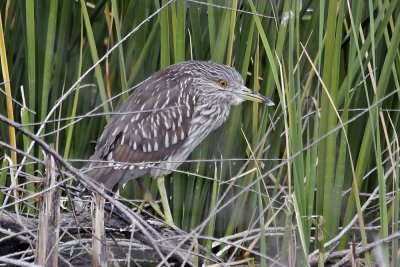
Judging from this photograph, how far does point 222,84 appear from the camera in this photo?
5.22 metres

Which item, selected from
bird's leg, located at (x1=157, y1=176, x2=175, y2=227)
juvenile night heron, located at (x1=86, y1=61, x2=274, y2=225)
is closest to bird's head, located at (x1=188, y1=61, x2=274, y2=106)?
juvenile night heron, located at (x1=86, y1=61, x2=274, y2=225)

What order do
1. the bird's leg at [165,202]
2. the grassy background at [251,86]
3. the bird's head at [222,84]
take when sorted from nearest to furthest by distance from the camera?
the grassy background at [251,86] < the bird's leg at [165,202] < the bird's head at [222,84]

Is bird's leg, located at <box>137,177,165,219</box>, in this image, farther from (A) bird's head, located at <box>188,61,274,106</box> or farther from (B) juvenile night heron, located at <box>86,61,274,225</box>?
(A) bird's head, located at <box>188,61,274,106</box>

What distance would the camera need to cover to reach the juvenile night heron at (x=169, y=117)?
15.6 feet

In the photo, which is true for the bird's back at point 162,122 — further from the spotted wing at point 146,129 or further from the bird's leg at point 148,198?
the bird's leg at point 148,198

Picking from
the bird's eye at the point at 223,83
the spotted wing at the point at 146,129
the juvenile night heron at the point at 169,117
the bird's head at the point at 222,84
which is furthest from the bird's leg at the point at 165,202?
the bird's eye at the point at 223,83

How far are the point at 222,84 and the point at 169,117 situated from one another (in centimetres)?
37

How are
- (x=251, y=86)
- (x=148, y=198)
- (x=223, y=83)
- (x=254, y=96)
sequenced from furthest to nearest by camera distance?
(x=223, y=83)
(x=251, y=86)
(x=148, y=198)
(x=254, y=96)

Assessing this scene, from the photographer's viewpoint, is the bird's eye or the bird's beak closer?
the bird's beak

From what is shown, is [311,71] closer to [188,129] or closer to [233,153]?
[233,153]

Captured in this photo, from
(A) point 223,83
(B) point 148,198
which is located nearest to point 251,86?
(A) point 223,83

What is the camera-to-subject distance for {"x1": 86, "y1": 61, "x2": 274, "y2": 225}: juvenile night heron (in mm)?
4746

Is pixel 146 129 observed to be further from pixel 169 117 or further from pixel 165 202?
pixel 165 202

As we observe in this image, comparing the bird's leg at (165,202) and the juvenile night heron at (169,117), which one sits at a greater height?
the juvenile night heron at (169,117)
